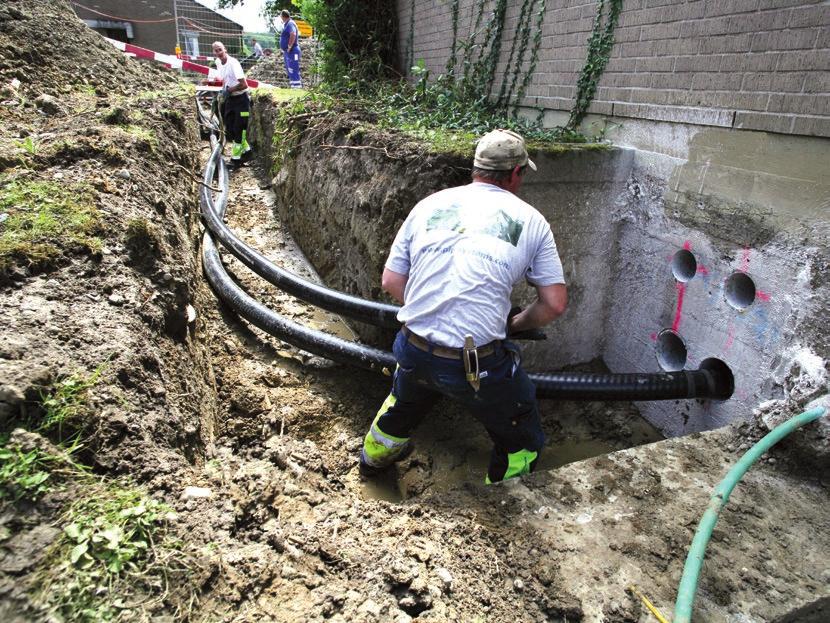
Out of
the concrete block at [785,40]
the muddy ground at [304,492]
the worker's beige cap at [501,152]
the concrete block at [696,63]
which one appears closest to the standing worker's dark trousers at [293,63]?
the muddy ground at [304,492]

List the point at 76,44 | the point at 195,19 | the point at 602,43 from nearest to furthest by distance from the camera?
the point at 602,43
the point at 76,44
the point at 195,19

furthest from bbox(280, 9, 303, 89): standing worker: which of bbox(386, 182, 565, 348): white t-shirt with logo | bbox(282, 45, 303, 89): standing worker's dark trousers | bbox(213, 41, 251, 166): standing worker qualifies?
bbox(386, 182, 565, 348): white t-shirt with logo

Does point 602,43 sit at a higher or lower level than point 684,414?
higher

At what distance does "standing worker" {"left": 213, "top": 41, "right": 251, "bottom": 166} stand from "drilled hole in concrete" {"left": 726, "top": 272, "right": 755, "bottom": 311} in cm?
795

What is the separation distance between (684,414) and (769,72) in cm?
210

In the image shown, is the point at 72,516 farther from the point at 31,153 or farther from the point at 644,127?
the point at 644,127

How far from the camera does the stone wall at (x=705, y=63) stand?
2.44m

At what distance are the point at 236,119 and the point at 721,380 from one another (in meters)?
8.22

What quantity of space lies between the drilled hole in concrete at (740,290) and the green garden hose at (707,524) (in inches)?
31.1

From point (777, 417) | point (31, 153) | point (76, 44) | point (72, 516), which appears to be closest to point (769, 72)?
point (777, 417)

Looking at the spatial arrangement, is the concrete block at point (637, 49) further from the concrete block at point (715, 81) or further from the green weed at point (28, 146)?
the green weed at point (28, 146)

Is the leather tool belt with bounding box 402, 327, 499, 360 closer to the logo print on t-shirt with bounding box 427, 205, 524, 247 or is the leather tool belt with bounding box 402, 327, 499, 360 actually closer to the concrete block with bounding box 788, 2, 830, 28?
the logo print on t-shirt with bounding box 427, 205, 524, 247

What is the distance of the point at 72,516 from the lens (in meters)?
1.42

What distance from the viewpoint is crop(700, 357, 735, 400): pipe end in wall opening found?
301 centimetres
